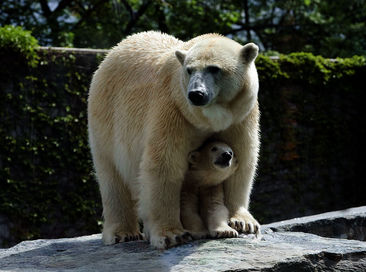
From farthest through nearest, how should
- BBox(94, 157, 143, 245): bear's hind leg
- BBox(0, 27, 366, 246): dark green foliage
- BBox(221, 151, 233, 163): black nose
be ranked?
BBox(0, 27, 366, 246): dark green foliage → BBox(94, 157, 143, 245): bear's hind leg → BBox(221, 151, 233, 163): black nose

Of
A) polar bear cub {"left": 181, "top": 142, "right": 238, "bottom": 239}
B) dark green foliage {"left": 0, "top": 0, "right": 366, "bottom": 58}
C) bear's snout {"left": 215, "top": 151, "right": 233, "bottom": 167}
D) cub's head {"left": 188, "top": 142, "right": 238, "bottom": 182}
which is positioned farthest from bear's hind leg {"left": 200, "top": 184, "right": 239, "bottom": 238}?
dark green foliage {"left": 0, "top": 0, "right": 366, "bottom": 58}

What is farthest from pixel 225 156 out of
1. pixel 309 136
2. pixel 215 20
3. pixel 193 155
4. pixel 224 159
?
pixel 215 20

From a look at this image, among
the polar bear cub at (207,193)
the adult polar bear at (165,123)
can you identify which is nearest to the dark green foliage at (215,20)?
the adult polar bear at (165,123)

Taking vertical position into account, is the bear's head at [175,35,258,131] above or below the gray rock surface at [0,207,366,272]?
above

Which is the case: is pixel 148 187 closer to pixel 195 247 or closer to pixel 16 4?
pixel 195 247

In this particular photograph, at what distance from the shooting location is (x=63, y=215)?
8.25m

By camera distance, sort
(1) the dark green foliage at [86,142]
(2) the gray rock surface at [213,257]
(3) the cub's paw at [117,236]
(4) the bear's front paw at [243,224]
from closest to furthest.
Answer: (2) the gray rock surface at [213,257], (4) the bear's front paw at [243,224], (3) the cub's paw at [117,236], (1) the dark green foliage at [86,142]

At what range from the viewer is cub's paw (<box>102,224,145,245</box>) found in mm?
4930

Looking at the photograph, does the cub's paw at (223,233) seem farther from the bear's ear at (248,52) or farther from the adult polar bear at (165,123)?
the bear's ear at (248,52)

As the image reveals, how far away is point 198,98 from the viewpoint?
3957 millimetres

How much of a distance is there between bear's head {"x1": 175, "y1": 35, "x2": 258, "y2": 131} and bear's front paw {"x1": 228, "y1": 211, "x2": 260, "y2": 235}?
2.57 feet

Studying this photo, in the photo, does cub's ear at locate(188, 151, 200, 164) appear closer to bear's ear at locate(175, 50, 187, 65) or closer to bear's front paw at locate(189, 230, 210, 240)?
bear's front paw at locate(189, 230, 210, 240)

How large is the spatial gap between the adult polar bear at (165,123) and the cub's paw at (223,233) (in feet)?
0.45

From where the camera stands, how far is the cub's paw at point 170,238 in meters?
4.31
